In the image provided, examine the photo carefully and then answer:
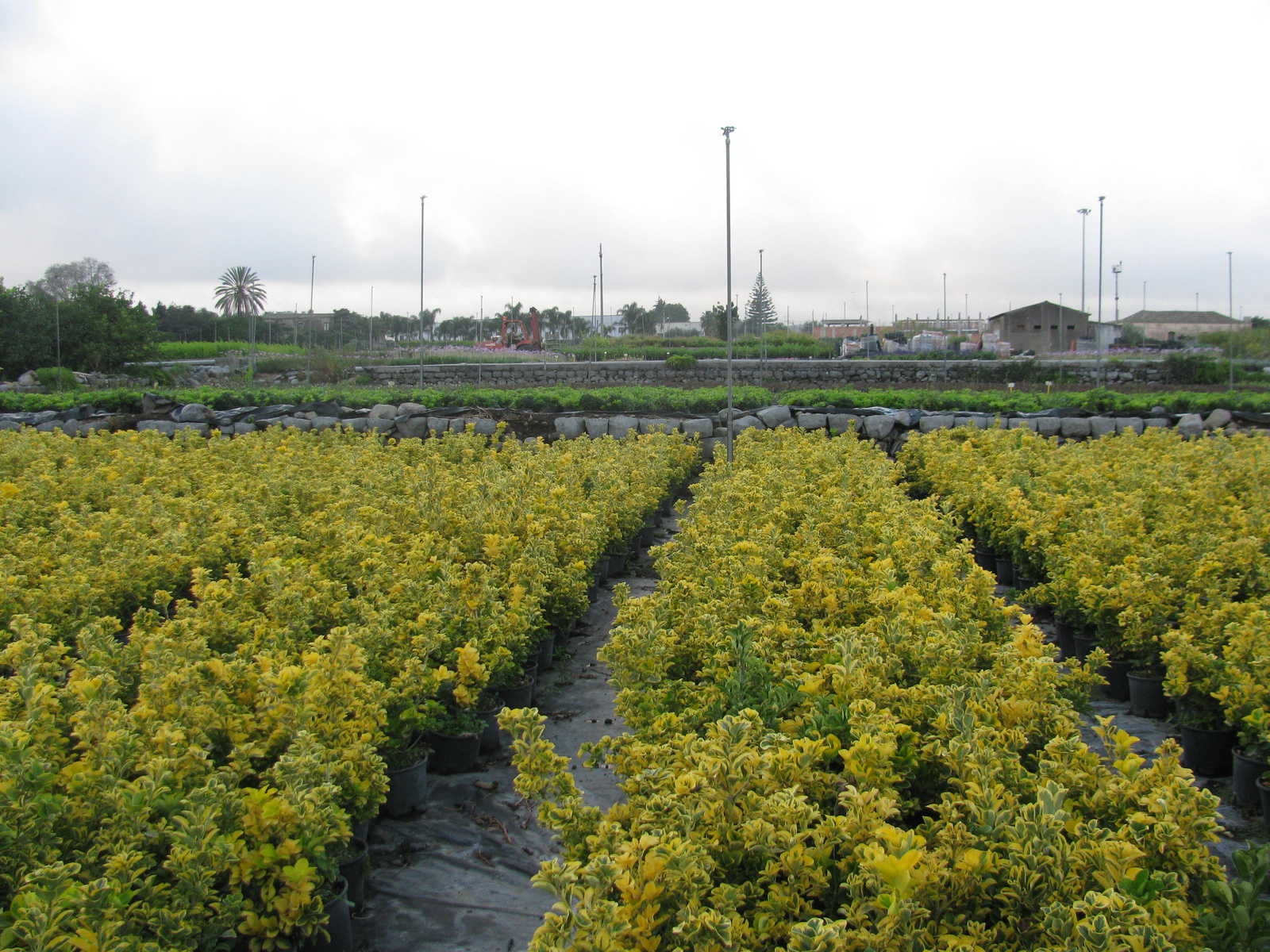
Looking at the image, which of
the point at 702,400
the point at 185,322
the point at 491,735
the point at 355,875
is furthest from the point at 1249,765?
the point at 185,322

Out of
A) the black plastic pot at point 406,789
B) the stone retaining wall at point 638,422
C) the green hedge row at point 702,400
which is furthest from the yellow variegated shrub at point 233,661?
the green hedge row at point 702,400

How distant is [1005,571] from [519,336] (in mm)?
44042

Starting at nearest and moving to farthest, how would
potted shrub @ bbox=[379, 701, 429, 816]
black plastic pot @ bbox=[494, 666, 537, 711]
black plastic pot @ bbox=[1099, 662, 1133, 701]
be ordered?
1. potted shrub @ bbox=[379, 701, 429, 816]
2. black plastic pot @ bbox=[494, 666, 537, 711]
3. black plastic pot @ bbox=[1099, 662, 1133, 701]

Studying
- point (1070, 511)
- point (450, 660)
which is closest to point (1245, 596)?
point (1070, 511)

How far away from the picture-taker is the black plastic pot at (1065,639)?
20.3 feet

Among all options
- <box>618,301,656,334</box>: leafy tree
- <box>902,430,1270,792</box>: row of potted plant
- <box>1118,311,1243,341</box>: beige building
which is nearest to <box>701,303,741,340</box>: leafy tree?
<box>618,301,656,334</box>: leafy tree

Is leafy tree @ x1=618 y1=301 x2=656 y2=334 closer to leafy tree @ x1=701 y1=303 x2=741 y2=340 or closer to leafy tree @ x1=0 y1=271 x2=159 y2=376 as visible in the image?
leafy tree @ x1=701 y1=303 x2=741 y2=340

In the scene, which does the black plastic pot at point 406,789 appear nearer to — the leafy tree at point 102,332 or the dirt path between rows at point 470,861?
the dirt path between rows at point 470,861

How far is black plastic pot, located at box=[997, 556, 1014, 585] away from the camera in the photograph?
26.4ft

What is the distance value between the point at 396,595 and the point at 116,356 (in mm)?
31723

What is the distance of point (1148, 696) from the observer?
16.5 feet

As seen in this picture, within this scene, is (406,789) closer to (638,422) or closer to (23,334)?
(638,422)

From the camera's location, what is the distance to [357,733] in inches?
129

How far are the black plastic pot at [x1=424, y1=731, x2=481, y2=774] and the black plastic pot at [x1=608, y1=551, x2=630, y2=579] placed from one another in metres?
3.74
